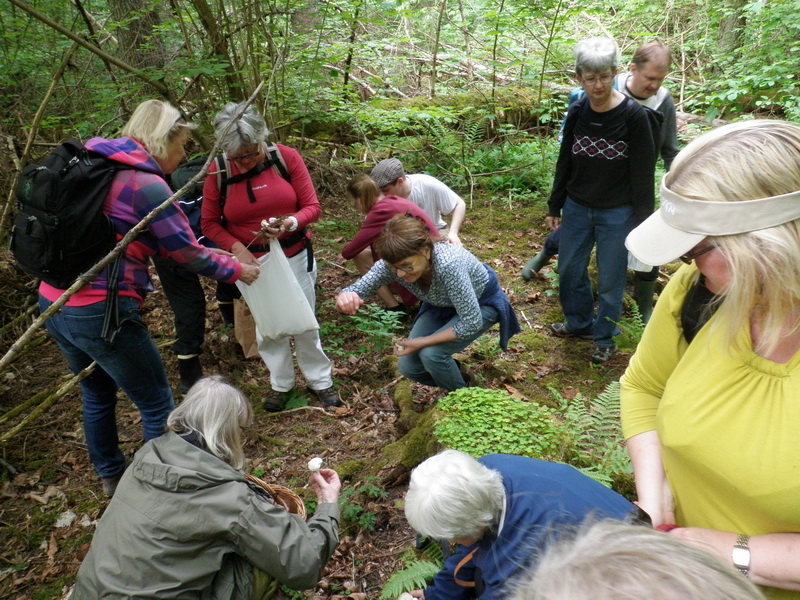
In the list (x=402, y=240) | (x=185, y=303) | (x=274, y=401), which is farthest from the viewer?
(x=274, y=401)

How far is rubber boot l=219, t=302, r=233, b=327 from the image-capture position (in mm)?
5379

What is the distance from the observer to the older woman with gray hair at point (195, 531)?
7.20 feet

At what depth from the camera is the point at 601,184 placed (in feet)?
13.9

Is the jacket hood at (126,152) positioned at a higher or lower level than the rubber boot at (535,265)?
higher

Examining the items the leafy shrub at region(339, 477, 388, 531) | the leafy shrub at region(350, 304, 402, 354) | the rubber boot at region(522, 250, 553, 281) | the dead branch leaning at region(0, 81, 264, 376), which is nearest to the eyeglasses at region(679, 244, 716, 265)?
the dead branch leaning at region(0, 81, 264, 376)

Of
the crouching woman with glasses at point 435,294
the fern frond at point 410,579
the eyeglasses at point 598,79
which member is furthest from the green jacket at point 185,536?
the eyeglasses at point 598,79

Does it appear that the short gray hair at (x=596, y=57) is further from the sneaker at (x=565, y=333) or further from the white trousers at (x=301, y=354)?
the white trousers at (x=301, y=354)

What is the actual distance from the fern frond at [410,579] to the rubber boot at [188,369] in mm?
2804

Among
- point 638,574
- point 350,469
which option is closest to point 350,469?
point 350,469

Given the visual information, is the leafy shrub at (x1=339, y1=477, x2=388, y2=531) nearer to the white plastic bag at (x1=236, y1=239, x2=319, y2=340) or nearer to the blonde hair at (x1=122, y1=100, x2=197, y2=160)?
the white plastic bag at (x1=236, y1=239, x2=319, y2=340)

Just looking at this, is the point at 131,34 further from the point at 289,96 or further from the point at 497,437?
the point at 497,437

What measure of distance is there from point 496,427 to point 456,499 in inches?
43.5

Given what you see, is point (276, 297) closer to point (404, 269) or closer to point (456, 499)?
point (404, 269)

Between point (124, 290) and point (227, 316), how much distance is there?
2345mm
